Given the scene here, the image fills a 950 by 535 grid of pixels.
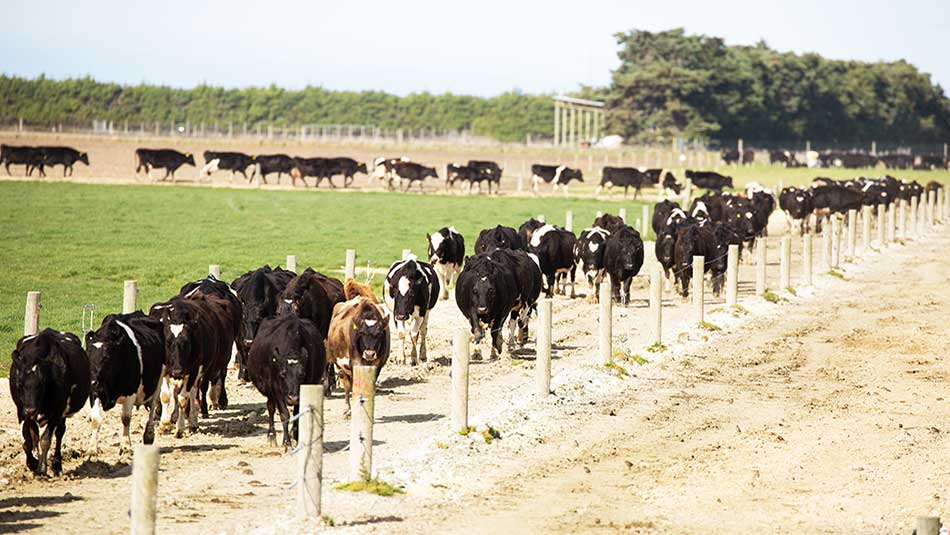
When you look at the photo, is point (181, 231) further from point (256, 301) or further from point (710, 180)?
point (710, 180)

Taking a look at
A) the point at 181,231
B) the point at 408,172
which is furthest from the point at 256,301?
the point at 408,172

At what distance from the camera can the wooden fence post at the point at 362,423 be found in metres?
12.1

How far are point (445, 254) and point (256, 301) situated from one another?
434 inches

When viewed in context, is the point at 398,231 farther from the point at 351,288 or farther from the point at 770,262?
the point at 351,288

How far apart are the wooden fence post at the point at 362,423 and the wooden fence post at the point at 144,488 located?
295cm

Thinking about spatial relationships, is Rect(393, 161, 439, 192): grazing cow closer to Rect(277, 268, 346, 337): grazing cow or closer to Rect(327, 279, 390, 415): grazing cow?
Rect(277, 268, 346, 337): grazing cow

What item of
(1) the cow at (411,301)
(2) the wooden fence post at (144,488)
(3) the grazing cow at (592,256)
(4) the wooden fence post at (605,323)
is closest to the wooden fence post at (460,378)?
(4) the wooden fence post at (605,323)

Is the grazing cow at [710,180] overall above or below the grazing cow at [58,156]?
below

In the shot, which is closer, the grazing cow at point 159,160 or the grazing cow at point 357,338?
the grazing cow at point 357,338

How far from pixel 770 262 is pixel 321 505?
3077 centimetres

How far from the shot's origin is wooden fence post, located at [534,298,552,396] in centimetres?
1670

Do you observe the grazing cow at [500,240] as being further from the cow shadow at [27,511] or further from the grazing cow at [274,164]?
the grazing cow at [274,164]

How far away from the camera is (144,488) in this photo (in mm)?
9320

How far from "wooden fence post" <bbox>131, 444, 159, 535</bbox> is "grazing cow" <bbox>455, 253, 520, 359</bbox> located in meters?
11.7
